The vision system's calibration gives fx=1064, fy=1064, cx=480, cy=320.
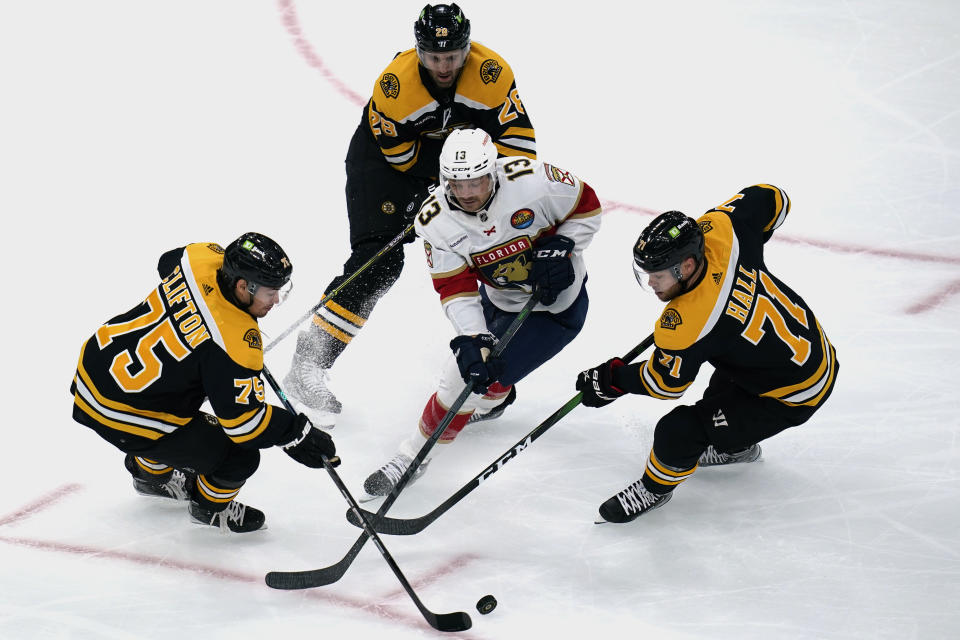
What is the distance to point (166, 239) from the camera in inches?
185

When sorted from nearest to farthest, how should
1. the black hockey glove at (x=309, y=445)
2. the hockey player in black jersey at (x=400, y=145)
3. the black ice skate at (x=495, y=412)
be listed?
the black hockey glove at (x=309, y=445), the hockey player in black jersey at (x=400, y=145), the black ice skate at (x=495, y=412)

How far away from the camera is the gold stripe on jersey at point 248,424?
2.82 metres

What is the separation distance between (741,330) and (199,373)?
147 centimetres

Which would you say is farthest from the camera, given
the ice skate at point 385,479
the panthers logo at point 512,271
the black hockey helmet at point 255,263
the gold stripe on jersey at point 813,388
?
the ice skate at point 385,479

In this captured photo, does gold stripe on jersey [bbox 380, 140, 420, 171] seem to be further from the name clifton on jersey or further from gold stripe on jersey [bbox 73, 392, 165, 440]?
gold stripe on jersey [bbox 73, 392, 165, 440]

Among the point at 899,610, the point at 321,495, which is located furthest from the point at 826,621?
the point at 321,495

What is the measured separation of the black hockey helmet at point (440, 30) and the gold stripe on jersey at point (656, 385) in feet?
4.10

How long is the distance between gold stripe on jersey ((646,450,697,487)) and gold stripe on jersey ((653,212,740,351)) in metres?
0.47

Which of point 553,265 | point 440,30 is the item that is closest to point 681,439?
point 553,265

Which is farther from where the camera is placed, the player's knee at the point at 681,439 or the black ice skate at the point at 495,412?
the black ice skate at the point at 495,412

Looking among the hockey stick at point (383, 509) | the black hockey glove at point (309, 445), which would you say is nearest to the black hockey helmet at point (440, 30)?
the hockey stick at point (383, 509)

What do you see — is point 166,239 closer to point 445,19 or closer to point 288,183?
point 288,183

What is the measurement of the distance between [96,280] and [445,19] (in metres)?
1.94

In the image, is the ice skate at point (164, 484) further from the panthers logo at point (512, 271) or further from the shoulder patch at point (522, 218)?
the shoulder patch at point (522, 218)
